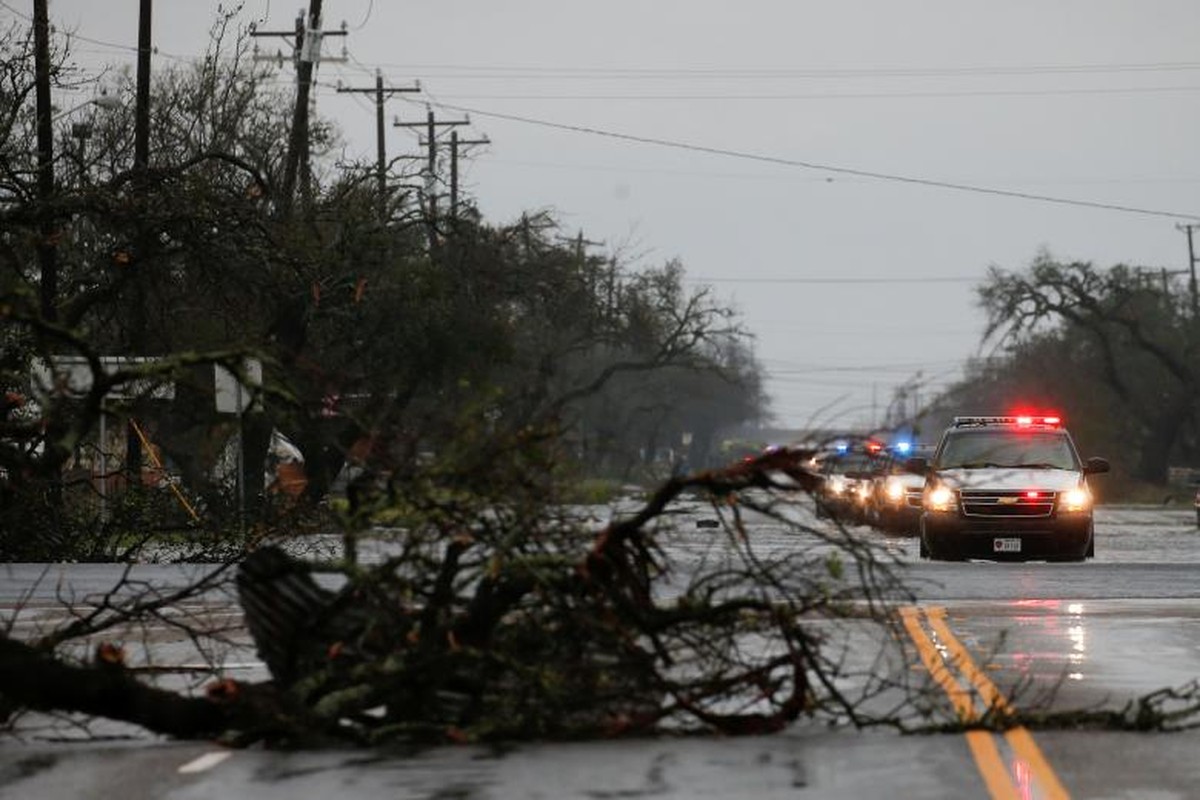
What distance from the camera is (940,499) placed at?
99.4 feet

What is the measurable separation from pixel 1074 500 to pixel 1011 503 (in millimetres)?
761

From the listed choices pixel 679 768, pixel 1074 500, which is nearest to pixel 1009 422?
pixel 1074 500

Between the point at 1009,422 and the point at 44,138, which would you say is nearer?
the point at 1009,422

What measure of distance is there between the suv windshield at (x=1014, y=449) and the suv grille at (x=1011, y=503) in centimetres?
75

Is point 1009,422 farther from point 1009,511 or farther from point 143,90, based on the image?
point 143,90

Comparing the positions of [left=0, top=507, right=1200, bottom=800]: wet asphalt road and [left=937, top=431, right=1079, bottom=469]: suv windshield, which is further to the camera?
[left=937, top=431, right=1079, bottom=469]: suv windshield

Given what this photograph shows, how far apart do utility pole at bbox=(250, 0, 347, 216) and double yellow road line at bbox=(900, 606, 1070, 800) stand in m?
27.6

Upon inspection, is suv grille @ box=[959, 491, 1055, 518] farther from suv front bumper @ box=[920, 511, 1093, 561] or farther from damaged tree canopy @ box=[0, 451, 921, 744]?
damaged tree canopy @ box=[0, 451, 921, 744]

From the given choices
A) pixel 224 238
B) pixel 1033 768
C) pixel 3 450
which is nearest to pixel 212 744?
pixel 3 450

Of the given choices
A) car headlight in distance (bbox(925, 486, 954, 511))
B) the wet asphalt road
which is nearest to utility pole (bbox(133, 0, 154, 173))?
car headlight in distance (bbox(925, 486, 954, 511))

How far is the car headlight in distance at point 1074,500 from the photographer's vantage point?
29.8m

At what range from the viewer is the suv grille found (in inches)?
1174

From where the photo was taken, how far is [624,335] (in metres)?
67.0

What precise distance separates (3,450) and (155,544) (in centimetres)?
2115
